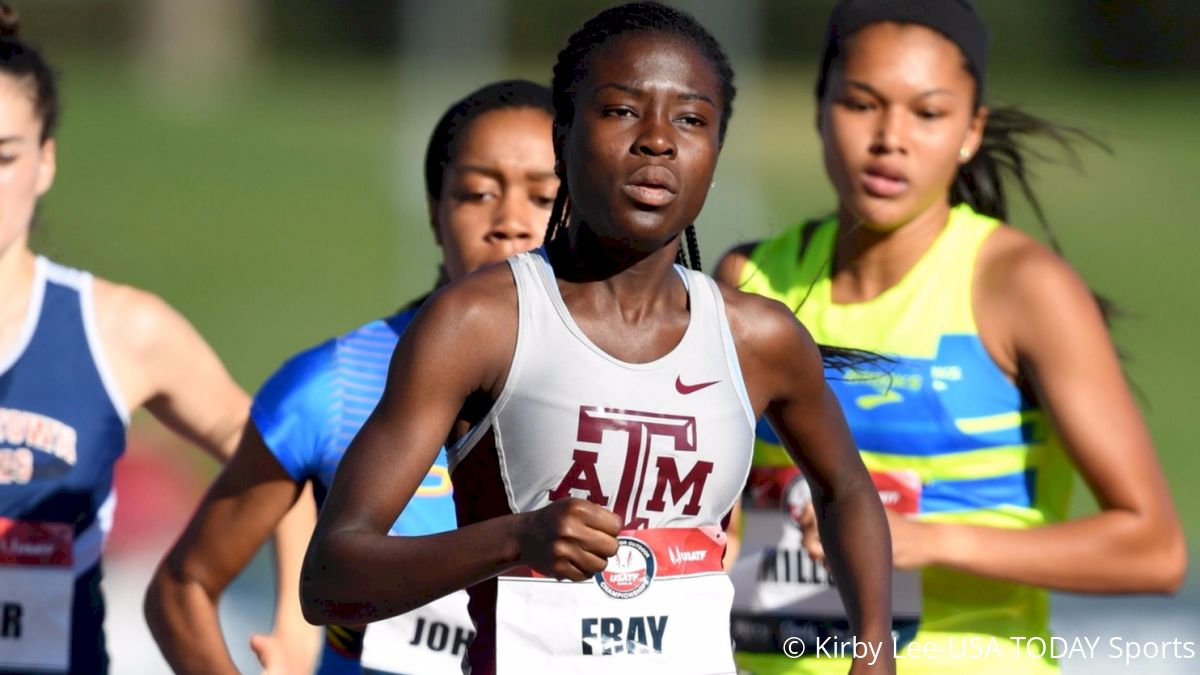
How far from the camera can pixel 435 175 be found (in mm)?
3846

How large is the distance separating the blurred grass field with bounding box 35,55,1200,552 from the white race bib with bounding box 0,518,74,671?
10200 millimetres

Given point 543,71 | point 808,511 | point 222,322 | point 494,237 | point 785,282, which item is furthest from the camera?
point 543,71

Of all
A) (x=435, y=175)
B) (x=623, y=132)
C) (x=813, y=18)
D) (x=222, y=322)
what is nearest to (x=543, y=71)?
(x=813, y=18)

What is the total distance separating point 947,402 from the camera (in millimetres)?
3516

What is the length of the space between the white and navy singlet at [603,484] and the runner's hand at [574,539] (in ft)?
0.79

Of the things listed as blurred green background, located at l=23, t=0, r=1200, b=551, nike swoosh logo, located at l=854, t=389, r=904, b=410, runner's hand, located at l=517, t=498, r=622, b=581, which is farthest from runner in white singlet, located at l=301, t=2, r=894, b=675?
blurred green background, located at l=23, t=0, r=1200, b=551

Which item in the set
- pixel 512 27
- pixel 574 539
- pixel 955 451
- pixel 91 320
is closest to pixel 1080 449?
pixel 955 451

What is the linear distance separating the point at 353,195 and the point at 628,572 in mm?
19068

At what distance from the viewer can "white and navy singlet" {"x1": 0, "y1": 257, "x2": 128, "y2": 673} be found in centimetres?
379

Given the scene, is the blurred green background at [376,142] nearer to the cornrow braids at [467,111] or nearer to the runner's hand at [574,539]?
the cornrow braids at [467,111]

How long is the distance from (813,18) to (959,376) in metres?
22.5

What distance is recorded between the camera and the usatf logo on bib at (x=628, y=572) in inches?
95.3

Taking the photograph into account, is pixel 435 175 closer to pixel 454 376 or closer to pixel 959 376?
pixel 959 376

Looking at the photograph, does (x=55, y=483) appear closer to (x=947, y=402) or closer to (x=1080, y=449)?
(x=947, y=402)
